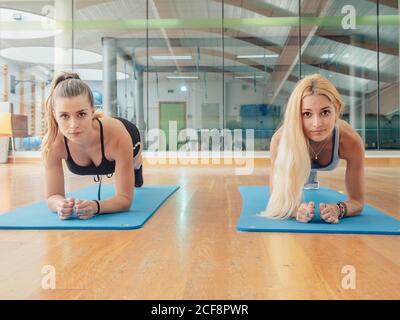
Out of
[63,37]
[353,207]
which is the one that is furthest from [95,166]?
[63,37]

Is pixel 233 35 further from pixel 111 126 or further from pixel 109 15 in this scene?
pixel 111 126

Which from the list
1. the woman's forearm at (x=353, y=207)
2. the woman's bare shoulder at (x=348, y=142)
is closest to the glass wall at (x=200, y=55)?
the woman's bare shoulder at (x=348, y=142)

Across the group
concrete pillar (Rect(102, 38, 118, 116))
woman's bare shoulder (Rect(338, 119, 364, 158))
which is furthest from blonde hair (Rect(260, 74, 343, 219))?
concrete pillar (Rect(102, 38, 118, 116))

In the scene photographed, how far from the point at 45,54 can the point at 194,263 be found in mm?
7357

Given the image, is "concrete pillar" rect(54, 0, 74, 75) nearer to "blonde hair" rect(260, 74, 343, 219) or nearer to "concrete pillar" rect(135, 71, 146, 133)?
"concrete pillar" rect(135, 71, 146, 133)

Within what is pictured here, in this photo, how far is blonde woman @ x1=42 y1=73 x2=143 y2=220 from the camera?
160cm

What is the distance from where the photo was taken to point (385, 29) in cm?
662

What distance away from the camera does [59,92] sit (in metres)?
1.60

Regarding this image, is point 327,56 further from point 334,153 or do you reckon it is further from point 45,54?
point 334,153

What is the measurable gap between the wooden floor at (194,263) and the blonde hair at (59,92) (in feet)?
1.49

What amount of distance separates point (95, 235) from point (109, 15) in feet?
22.1

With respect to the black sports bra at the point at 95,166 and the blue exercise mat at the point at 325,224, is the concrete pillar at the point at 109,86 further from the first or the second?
the blue exercise mat at the point at 325,224

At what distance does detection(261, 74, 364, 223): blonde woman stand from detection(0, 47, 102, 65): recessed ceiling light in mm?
6213

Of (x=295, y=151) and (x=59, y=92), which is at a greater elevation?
(x=59, y=92)
